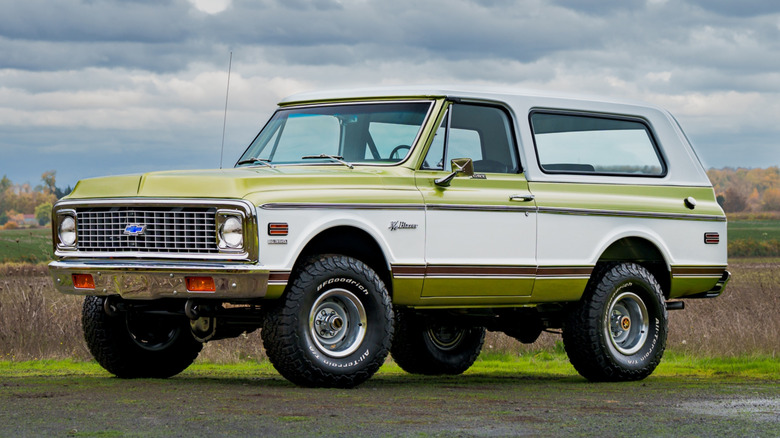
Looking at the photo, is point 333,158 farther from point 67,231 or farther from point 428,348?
point 428,348

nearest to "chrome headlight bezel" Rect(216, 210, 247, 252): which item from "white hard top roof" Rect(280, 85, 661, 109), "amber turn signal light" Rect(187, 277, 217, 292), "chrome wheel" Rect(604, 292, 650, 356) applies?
"amber turn signal light" Rect(187, 277, 217, 292)

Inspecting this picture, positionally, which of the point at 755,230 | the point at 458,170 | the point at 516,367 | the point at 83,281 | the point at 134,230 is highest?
the point at 458,170

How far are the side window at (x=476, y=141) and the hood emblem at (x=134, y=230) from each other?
229cm

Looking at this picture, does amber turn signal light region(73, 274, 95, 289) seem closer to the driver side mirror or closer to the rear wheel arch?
the driver side mirror

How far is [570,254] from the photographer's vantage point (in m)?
10.8

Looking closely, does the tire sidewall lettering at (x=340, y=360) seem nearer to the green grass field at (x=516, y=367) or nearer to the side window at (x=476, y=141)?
the side window at (x=476, y=141)

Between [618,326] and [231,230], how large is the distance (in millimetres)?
4307

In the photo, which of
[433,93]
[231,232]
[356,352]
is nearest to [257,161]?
[433,93]

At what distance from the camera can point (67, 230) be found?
31.6 ft

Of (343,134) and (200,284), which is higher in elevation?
(343,134)

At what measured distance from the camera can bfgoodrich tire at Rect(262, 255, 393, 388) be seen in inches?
347

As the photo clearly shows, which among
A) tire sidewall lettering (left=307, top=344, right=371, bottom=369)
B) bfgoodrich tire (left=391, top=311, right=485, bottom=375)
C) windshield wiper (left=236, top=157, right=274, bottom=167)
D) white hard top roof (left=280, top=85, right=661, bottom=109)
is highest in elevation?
white hard top roof (left=280, top=85, right=661, bottom=109)

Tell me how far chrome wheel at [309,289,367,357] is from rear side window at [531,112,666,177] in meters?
2.56

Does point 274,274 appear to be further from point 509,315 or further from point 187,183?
point 509,315
